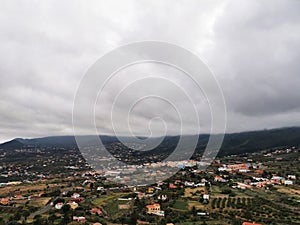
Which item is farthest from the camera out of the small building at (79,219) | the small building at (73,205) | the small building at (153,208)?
the small building at (73,205)

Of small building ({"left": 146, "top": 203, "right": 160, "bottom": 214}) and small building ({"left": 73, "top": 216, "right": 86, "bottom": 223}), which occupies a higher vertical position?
small building ({"left": 73, "top": 216, "right": 86, "bottom": 223})

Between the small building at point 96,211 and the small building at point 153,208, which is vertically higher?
the small building at point 96,211

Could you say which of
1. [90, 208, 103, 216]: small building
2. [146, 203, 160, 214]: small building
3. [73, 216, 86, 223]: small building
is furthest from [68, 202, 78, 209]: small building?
[146, 203, 160, 214]: small building

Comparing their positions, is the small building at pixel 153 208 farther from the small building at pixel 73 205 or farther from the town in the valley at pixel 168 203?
the small building at pixel 73 205

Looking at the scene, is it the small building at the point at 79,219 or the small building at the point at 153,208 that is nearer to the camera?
the small building at the point at 79,219

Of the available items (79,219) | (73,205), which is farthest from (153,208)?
(73,205)

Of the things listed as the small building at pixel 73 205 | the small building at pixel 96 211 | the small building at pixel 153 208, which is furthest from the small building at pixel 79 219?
the small building at pixel 153 208

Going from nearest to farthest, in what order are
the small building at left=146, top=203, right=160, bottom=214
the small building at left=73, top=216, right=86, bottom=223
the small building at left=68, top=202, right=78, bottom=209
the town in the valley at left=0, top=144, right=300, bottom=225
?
the small building at left=73, top=216, right=86, bottom=223
the town in the valley at left=0, top=144, right=300, bottom=225
the small building at left=146, top=203, right=160, bottom=214
the small building at left=68, top=202, right=78, bottom=209

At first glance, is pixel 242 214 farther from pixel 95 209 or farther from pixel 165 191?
pixel 95 209

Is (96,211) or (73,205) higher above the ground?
(73,205)

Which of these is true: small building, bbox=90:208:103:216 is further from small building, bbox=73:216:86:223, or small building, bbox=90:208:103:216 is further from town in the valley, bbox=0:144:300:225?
small building, bbox=73:216:86:223

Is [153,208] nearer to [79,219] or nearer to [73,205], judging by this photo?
[79,219]
